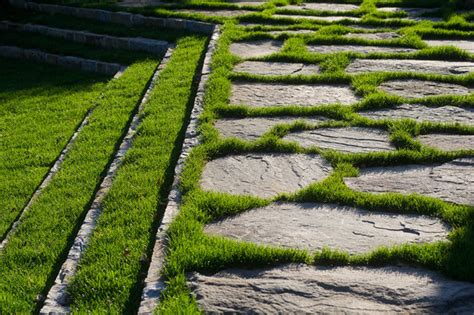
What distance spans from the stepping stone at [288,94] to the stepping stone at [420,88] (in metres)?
0.42

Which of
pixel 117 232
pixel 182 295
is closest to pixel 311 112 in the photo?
pixel 117 232

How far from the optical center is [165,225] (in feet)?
14.0

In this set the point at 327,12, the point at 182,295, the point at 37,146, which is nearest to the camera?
the point at 182,295

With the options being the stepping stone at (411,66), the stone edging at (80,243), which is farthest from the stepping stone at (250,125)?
the stepping stone at (411,66)

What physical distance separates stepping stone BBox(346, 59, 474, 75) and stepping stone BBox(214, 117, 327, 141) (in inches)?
62.1

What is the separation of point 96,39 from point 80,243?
675cm

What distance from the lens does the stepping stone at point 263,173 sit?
15.5 feet

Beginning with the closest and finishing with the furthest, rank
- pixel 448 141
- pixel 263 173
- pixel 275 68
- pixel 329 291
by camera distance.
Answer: pixel 329 291 < pixel 263 173 < pixel 448 141 < pixel 275 68

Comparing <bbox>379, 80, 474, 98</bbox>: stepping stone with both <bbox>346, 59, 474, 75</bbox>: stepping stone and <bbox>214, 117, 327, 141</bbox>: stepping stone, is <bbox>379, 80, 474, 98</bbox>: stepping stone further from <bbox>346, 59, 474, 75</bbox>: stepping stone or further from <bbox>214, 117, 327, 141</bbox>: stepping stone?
<bbox>214, 117, 327, 141</bbox>: stepping stone

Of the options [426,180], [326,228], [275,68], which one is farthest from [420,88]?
[326,228]

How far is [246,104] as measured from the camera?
6375mm

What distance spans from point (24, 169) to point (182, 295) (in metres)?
3.67

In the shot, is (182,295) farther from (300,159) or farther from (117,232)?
(300,159)

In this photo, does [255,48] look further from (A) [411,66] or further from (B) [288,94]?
(A) [411,66]
